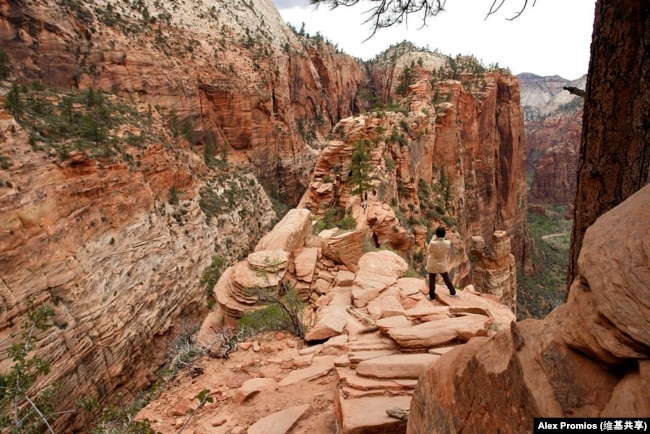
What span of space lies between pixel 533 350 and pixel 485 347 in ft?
1.20

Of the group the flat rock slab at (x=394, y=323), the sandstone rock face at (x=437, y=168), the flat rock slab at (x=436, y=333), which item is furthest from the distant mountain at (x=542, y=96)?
the flat rock slab at (x=436, y=333)

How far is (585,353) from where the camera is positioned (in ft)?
5.69

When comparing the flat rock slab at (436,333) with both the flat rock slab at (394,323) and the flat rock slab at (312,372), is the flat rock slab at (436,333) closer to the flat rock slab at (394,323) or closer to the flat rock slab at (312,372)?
the flat rock slab at (394,323)

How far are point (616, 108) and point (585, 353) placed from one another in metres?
1.78

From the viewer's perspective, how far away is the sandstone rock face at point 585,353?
1510mm

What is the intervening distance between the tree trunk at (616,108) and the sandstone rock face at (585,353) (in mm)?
835

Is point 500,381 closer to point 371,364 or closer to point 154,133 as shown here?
point 371,364

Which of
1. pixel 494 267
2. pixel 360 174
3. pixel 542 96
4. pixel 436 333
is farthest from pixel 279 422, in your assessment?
pixel 542 96

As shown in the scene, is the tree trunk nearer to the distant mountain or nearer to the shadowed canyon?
the shadowed canyon

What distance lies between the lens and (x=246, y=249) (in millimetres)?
24344

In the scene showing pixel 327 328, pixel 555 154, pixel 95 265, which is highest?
pixel 327 328

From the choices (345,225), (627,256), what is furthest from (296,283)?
(627,256)

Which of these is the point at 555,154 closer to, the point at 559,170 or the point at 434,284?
the point at 559,170

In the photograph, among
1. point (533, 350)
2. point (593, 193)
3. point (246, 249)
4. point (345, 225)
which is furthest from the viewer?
point (246, 249)
